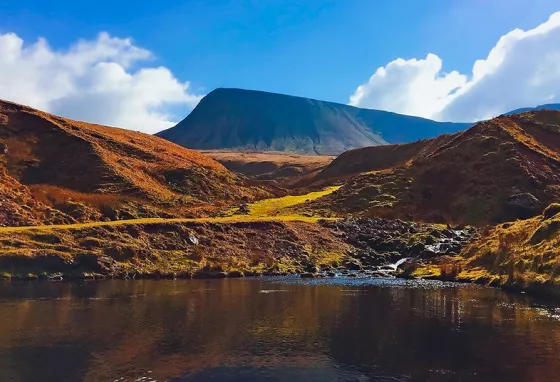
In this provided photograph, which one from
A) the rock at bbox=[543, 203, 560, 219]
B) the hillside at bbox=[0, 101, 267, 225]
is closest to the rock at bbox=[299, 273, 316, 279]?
the rock at bbox=[543, 203, 560, 219]

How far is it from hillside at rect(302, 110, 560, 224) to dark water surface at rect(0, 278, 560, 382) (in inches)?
2078

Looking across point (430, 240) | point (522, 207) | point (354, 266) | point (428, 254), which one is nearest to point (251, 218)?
point (354, 266)

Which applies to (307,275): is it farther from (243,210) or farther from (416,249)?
(243,210)

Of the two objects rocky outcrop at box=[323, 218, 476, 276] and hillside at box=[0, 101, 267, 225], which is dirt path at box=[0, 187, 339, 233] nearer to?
rocky outcrop at box=[323, 218, 476, 276]

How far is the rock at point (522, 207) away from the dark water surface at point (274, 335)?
157ft

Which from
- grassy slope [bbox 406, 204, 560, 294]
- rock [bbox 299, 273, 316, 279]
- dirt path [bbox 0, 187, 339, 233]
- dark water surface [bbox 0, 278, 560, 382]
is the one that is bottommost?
dark water surface [bbox 0, 278, 560, 382]

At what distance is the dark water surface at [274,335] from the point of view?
29.5 metres

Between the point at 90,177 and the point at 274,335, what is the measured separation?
8728cm

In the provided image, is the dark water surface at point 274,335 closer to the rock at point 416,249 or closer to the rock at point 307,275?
the rock at point 307,275

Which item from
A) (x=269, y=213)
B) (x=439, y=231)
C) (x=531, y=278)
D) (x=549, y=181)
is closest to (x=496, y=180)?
(x=549, y=181)

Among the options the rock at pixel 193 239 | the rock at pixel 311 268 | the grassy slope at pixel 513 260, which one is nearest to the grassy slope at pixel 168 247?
the rock at pixel 193 239

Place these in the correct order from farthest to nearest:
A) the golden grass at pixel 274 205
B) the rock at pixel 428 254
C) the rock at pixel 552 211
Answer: the golden grass at pixel 274 205 < the rock at pixel 428 254 < the rock at pixel 552 211

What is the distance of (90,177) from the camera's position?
11388 cm

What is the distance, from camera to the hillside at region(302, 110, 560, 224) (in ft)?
357
